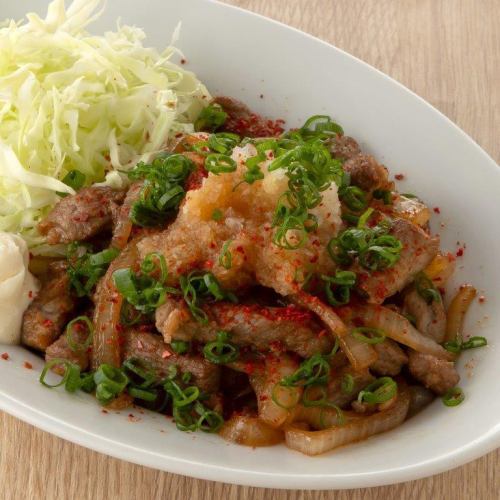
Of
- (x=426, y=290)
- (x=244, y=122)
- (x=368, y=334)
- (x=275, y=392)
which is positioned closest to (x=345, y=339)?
(x=368, y=334)

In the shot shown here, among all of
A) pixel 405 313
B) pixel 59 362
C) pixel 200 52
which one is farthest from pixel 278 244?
pixel 200 52

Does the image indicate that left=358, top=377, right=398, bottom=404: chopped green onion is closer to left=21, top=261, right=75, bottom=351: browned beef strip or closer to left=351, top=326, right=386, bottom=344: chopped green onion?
left=351, top=326, right=386, bottom=344: chopped green onion

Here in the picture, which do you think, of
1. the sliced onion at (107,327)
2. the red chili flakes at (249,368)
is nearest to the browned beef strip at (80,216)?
the sliced onion at (107,327)

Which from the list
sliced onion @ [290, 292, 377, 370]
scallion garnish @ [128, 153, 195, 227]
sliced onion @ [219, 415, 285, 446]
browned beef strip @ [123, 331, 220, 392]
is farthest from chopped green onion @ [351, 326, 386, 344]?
scallion garnish @ [128, 153, 195, 227]

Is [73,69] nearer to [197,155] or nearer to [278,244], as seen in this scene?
[197,155]

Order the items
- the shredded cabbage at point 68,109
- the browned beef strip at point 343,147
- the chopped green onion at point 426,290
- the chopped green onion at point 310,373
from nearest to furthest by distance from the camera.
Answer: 1. the chopped green onion at point 310,373
2. the chopped green onion at point 426,290
3. the shredded cabbage at point 68,109
4. the browned beef strip at point 343,147

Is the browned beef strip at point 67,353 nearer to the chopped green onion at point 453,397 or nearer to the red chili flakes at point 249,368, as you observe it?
the red chili flakes at point 249,368
